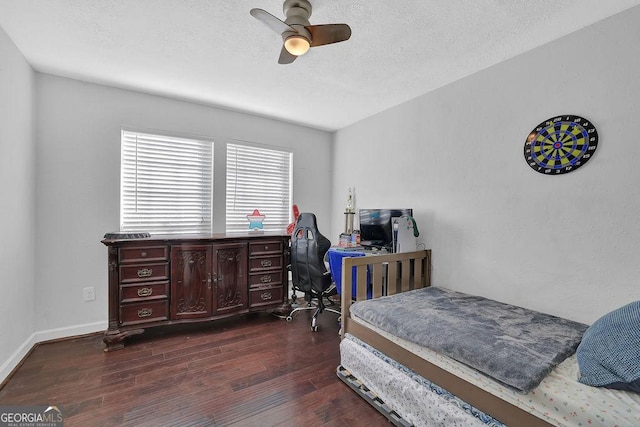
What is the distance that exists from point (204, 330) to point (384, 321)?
6.57 feet

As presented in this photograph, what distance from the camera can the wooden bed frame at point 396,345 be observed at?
124 cm

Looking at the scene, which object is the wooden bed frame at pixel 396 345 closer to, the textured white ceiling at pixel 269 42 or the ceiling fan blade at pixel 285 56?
the ceiling fan blade at pixel 285 56

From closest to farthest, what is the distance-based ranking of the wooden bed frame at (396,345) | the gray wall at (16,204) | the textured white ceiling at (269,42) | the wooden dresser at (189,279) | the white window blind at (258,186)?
the wooden bed frame at (396,345)
the textured white ceiling at (269,42)
the gray wall at (16,204)
the wooden dresser at (189,279)
the white window blind at (258,186)

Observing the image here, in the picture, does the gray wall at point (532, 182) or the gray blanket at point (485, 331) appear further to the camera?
the gray wall at point (532, 182)

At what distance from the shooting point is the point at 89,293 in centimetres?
271

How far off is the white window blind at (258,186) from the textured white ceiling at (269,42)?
0.85 meters

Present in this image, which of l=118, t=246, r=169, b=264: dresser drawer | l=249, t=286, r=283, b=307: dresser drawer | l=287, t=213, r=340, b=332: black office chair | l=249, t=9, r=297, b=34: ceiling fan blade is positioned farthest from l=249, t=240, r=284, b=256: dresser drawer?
l=249, t=9, r=297, b=34: ceiling fan blade

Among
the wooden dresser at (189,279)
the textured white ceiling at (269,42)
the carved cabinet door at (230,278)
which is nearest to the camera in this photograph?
the textured white ceiling at (269,42)

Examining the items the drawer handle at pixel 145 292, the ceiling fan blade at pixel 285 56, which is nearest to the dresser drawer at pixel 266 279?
the drawer handle at pixel 145 292

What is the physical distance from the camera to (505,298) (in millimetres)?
2254

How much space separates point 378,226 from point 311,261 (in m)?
0.94

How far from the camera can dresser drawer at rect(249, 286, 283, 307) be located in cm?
302

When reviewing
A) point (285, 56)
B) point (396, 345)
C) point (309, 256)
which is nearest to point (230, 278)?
point (309, 256)

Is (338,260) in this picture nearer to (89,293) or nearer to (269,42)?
(269,42)
